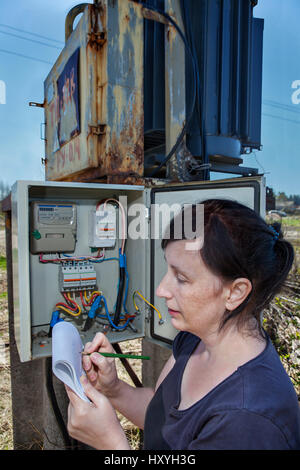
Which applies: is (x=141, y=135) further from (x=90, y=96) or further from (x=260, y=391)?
(x=260, y=391)

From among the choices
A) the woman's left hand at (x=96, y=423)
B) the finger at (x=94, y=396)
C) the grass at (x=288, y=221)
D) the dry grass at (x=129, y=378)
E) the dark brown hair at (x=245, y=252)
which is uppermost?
the grass at (x=288, y=221)

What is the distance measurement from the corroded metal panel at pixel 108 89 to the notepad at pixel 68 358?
859 millimetres

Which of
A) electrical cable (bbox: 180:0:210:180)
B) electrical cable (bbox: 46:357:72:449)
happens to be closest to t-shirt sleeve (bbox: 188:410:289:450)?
electrical cable (bbox: 46:357:72:449)

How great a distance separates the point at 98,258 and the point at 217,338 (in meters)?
1.16

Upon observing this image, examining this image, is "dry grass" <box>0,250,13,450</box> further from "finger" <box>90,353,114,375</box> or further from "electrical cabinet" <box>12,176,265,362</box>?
"finger" <box>90,353,114,375</box>

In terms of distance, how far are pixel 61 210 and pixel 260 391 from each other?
54.3 inches

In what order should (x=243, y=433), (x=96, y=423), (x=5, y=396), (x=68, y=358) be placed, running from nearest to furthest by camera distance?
(x=243, y=433) < (x=96, y=423) < (x=68, y=358) < (x=5, y=396)

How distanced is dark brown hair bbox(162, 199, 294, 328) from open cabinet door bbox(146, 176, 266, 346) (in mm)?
391

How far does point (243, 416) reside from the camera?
0.69 metres

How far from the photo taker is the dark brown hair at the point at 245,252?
85 cm

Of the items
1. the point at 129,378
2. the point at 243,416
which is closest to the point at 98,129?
the point at 243,416

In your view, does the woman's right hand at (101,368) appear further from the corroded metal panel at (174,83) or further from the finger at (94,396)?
the corroded metal panel at (174,83)

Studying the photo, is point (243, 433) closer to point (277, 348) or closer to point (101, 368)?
point (101, 368)

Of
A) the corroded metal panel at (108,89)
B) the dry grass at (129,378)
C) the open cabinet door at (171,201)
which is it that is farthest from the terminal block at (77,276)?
the dry grass at (129,378)
